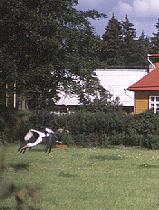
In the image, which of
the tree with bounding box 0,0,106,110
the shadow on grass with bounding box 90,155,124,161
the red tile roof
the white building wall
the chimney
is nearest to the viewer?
the shadow on grass with bounding box 90,155,124,161

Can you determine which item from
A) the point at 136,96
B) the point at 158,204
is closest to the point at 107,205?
the point at 158,204

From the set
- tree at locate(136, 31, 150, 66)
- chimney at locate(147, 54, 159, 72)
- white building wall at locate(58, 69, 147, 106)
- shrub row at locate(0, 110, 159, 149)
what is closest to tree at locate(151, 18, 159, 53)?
tree at locate(136, 31, 150, 66)

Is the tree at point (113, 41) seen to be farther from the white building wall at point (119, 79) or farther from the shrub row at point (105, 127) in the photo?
the shrub row at point (105, 127)

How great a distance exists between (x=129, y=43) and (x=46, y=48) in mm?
94534

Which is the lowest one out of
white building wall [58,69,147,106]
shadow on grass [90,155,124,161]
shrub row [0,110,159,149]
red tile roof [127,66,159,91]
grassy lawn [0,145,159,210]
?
shadow on grass [90,155,124,161]

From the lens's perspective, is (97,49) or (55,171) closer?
(55,171)

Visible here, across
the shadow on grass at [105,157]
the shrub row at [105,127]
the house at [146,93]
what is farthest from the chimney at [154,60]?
the shadow on grass at [105,157]

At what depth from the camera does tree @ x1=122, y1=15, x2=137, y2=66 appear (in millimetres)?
123925

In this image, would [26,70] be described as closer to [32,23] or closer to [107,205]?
[32,23]

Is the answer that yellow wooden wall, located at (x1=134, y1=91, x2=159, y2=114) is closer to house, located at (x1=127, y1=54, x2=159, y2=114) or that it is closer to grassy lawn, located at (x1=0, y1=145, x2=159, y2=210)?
house, located at (x1=127, y1=54, x2=159, y2=114)

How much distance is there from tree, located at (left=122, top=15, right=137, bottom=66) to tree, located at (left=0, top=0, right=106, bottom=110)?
8715cm

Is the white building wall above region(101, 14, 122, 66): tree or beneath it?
beneath

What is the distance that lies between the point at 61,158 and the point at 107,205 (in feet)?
34.2

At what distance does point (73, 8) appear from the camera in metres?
35.6
